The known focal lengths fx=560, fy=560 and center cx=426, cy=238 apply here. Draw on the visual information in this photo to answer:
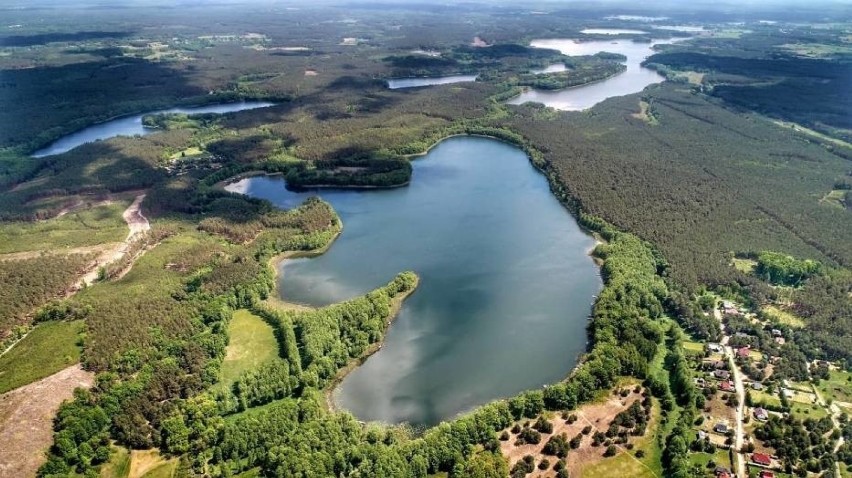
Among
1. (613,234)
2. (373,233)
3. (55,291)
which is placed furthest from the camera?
(373,233)

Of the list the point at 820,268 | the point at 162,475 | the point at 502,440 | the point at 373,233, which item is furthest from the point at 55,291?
the point at 820,268

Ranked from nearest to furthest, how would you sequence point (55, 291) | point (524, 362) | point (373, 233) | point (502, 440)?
point (502, 440), point (524, 362), point (55, 291), point (373, 233)

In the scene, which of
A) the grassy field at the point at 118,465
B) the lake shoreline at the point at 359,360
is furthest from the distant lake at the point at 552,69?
the grassy field at the point at 118,465

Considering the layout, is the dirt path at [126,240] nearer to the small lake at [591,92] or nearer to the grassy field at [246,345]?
the grassy field at [246,345]

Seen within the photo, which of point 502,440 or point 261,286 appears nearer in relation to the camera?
point 502,440

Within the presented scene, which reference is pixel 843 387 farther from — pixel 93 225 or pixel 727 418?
pixel 93 225

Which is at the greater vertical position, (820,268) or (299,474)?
(820,268)

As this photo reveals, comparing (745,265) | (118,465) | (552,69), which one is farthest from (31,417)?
(552,69)

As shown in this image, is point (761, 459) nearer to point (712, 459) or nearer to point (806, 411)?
point (712, 459)
